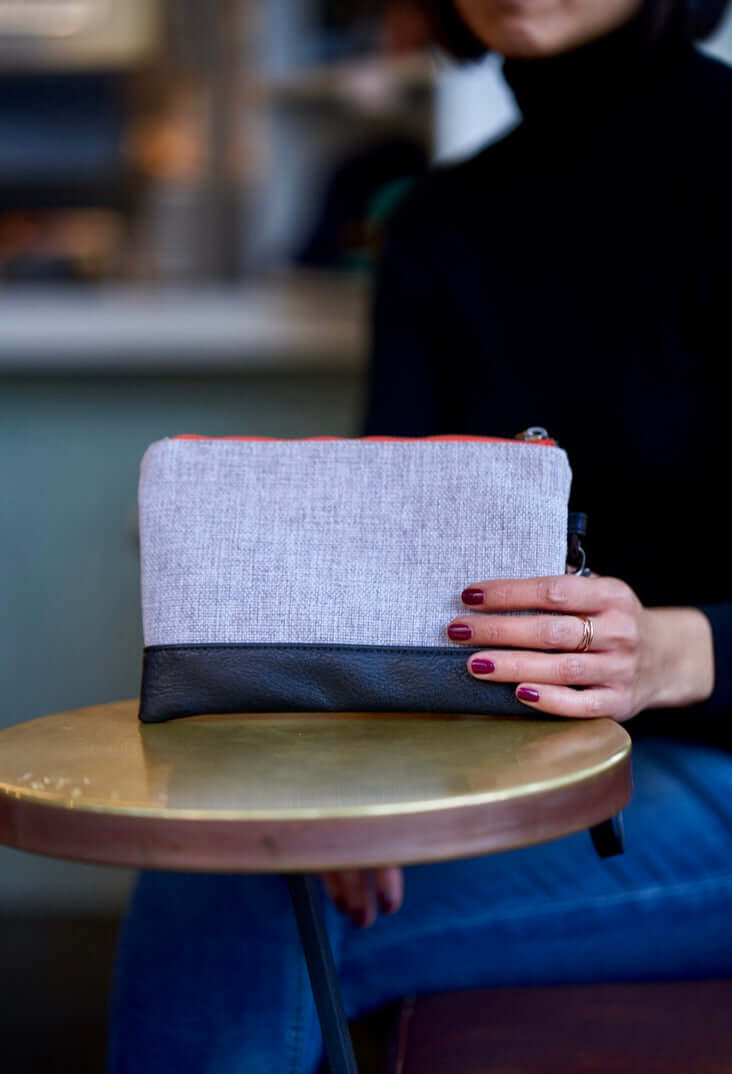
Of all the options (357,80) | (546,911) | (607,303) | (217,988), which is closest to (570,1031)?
(546,911)

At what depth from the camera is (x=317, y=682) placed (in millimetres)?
620

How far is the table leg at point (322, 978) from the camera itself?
588 millimetres

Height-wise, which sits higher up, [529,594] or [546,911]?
[529,594]

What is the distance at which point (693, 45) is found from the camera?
1.03 metres

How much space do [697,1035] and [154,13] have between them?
9.84ft

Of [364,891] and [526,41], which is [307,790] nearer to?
[364,891]

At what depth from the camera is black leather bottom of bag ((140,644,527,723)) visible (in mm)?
614

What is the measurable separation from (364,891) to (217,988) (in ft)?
0.40

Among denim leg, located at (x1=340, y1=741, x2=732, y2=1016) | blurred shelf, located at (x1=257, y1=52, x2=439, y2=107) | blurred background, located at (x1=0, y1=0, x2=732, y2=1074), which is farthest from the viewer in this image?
blurred shelf, located at (x1=257, y1=52, x2=439, y2=107)

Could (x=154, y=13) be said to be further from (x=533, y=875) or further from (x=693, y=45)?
(x=533, y=875)

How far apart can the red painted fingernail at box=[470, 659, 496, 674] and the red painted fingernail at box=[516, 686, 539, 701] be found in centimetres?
2

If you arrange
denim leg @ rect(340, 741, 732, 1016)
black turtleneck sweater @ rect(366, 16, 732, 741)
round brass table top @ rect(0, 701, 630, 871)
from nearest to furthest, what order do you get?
round brass table top @ rect(0, 701, 630, 871), denim leg @ rect(340, 741, 732, 1016), black turtleneck sweater @ rect(366, 16, 732, 741)

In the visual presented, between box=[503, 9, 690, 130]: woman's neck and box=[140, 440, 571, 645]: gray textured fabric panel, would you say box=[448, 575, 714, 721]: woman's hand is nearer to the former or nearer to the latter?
box=[140, 440, 571, 645]: gray textured fabric panel

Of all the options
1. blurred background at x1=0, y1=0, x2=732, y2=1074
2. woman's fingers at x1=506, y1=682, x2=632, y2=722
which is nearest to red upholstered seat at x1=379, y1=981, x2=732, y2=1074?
woman's fingers at x1=506, y1=682, x2=632, y2=722
